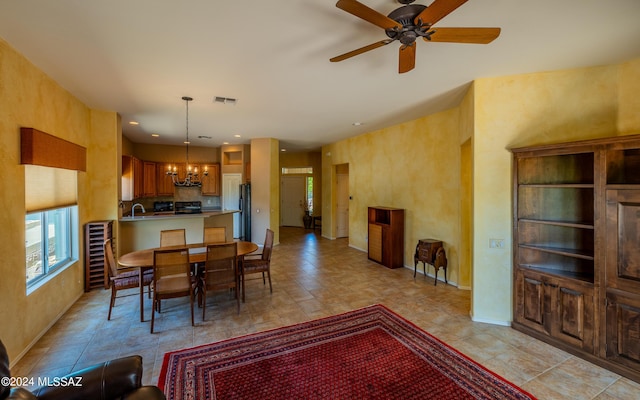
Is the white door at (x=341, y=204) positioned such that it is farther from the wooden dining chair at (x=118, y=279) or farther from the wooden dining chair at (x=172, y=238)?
the wooden dining chair at (x=118, y=279)

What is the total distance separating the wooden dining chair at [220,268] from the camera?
335cm

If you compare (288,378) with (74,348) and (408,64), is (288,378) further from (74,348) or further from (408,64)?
(408,64)

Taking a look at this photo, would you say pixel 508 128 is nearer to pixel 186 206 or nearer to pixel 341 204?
pixel 341 204

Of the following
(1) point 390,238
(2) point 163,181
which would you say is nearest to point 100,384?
(1) point 390,238

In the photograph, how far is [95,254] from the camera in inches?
167

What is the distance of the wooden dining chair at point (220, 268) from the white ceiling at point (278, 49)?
210 centimetres

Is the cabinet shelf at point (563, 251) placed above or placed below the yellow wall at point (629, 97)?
below

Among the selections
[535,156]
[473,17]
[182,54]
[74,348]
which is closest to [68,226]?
[74,348]

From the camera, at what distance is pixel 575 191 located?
9.89ft

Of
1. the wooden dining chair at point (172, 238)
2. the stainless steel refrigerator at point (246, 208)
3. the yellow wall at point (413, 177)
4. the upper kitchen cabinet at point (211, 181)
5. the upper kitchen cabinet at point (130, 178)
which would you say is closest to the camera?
the wooden dining chair at point (172, 238)

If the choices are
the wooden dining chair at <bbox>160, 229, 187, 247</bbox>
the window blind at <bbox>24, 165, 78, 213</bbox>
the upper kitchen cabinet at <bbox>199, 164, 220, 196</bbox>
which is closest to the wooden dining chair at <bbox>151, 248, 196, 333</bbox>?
the wooden dining chair at <bbox>160, 229, 187, 247</bbox>

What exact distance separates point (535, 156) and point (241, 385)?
371 centimetres

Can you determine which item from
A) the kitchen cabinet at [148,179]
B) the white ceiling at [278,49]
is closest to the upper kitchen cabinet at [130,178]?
the kitchen cabinet at [148,179]

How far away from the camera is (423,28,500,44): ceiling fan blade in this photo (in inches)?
73.6
